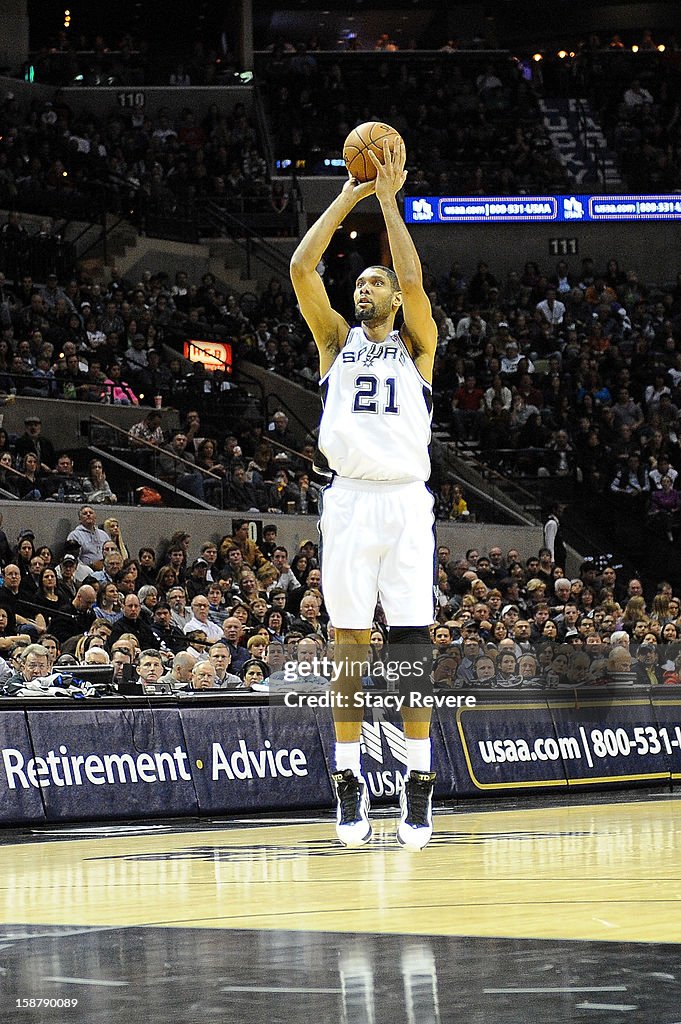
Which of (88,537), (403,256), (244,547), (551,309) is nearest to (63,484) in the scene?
(88,537)

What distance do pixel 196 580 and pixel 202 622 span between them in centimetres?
154

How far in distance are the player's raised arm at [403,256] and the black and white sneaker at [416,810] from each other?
1792 millimetres

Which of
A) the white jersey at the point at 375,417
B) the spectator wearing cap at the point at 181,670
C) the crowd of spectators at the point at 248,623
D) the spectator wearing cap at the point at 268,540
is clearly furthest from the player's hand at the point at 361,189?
the spectator wearing cap at the point at 268,540

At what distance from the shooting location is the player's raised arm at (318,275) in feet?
21.1

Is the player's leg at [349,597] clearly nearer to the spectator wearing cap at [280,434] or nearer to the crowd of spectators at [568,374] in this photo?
the spectator wearing cap at [280,434]

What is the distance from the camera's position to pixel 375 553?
6.51 meters

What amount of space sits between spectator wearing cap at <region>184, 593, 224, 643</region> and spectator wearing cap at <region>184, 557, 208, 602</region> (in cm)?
99

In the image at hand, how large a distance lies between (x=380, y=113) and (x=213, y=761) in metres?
23.7

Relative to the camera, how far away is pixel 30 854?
27.5 feet

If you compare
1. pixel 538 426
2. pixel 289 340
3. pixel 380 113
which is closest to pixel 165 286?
pixel 289 340

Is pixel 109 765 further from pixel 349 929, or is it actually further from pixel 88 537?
pixel 88 537

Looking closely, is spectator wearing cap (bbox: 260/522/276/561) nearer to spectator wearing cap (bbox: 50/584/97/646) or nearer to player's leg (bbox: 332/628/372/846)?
spectator wearing cap (bbox: 50/584/97/646)

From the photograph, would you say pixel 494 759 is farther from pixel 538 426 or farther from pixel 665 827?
pixel 538 426

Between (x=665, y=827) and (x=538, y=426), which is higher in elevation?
(x=538, y=426)
